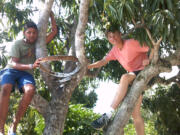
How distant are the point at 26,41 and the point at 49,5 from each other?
801mm

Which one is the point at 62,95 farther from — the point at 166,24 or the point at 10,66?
the point at 166,24

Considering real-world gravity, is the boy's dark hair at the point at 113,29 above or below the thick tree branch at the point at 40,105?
above

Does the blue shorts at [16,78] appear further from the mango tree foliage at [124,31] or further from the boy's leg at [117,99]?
the boy's leg at [117,99]

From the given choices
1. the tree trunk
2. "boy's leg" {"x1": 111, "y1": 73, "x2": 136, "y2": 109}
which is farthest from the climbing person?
"boy's leg" {"x1": 111, "y1": 73, "x2": 136, "y2": 109}

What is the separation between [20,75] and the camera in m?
3.00

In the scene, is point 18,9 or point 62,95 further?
point 18,9

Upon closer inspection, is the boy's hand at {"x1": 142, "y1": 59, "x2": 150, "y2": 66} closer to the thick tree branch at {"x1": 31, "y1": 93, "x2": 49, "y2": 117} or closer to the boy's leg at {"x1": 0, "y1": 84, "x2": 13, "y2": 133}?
the thick tree branch at {"x1": 31, "y1": 93, "x2": 49, "y2": 117}

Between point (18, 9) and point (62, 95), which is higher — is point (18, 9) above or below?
above

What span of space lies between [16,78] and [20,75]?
56 millimetres

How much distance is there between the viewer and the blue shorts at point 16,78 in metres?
2.88

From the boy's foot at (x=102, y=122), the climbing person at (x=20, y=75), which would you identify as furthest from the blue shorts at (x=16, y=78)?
the boy's foot at (x=102, y=122)

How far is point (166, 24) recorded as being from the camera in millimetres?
2664

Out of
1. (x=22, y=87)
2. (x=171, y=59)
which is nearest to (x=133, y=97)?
(x=171, y=59)

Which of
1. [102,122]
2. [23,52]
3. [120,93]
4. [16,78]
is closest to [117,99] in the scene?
[120,93]
